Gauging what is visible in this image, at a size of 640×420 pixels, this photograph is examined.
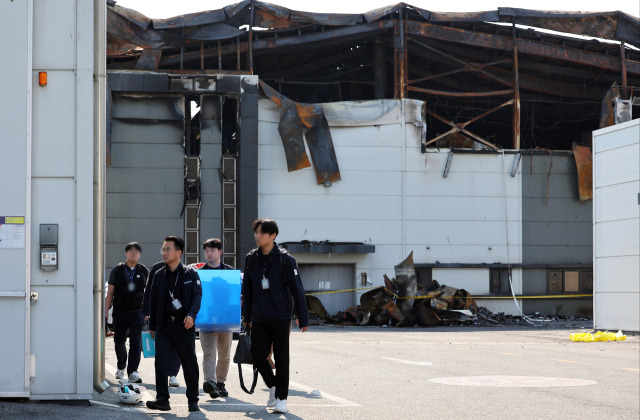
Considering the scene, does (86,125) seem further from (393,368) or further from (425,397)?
(393,368)

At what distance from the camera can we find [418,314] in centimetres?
3319

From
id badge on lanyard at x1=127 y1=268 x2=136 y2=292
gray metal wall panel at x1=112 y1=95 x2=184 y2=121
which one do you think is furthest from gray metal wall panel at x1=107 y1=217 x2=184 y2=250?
id badge on lanyard at x1=127 y1=268 x2=136 y2=292

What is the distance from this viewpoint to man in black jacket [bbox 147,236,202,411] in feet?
32.1

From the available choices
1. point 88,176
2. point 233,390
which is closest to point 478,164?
point 233,390

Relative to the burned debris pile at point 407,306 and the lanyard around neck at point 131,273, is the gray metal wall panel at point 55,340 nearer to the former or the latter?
the lanyard around neck at point 131,273

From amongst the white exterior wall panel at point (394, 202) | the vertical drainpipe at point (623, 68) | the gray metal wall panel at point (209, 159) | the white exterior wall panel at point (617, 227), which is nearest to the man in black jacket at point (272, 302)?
the white exterior wall panel at point (617, 227)

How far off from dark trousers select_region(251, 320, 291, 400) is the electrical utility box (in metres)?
1.58

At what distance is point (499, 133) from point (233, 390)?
36230 mm

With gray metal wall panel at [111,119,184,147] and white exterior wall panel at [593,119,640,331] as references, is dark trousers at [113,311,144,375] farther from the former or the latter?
gray metal wall panel at [111,119,184,147]

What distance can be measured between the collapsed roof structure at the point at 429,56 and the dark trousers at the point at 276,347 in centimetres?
2729

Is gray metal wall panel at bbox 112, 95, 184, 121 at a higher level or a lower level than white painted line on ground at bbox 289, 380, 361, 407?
higher

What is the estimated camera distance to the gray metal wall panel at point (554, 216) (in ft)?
129

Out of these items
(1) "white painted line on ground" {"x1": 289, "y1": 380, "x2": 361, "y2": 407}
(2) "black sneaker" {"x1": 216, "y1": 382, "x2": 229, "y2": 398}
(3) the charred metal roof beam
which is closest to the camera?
(1) "white painted line on ground" {"x1": 289, "y1": 380, "x2": 361, "y2": 407}

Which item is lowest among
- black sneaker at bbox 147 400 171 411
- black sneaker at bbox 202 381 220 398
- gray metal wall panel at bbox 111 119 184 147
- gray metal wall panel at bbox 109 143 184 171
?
black sneaker at bbox 202 381 220 398
